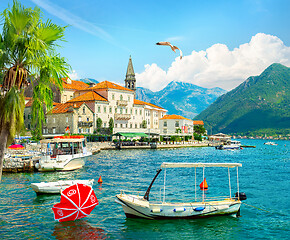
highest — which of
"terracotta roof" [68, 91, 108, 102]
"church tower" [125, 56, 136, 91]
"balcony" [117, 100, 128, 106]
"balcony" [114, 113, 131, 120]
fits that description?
"church tower" [125, 56, 136, 91]

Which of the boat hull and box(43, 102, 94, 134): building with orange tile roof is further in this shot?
box(43, 102, 94, 134): building with orange tile roof

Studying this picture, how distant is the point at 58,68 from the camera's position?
781cm

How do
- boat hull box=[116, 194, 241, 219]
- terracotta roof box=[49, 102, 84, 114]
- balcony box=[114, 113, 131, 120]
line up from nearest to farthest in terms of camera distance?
1. boat hull box=[116, 194, 241, 219]
2. terracotta roof box=[49, 102, 84, 114]
3. balcony box=[114, 113, 131, 120]

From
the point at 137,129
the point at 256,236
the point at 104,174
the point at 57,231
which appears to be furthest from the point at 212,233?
the point at 137,129

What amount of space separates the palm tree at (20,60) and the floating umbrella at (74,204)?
10.5m

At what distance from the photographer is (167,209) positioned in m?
18.1

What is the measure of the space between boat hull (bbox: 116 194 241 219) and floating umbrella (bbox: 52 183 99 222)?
200 cm

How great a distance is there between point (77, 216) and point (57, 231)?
5.93ft

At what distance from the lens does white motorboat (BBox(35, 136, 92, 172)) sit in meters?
37.2

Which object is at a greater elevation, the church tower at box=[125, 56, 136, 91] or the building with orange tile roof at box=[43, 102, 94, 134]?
the church tower at box=[125, 56, 136, 91]

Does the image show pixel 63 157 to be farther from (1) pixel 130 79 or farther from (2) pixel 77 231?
(1) pixel 130 79

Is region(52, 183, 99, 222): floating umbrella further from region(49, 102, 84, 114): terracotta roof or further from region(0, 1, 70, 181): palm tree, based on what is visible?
region(49, 102, 84, 114): terracotta roof

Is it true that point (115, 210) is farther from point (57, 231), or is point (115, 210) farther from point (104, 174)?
point (104, 174)

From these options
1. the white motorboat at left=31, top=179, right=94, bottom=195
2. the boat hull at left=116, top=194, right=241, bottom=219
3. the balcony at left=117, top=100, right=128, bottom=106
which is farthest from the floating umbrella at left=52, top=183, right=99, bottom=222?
the balcony at left=117, top=100, right=128, bottom=106
